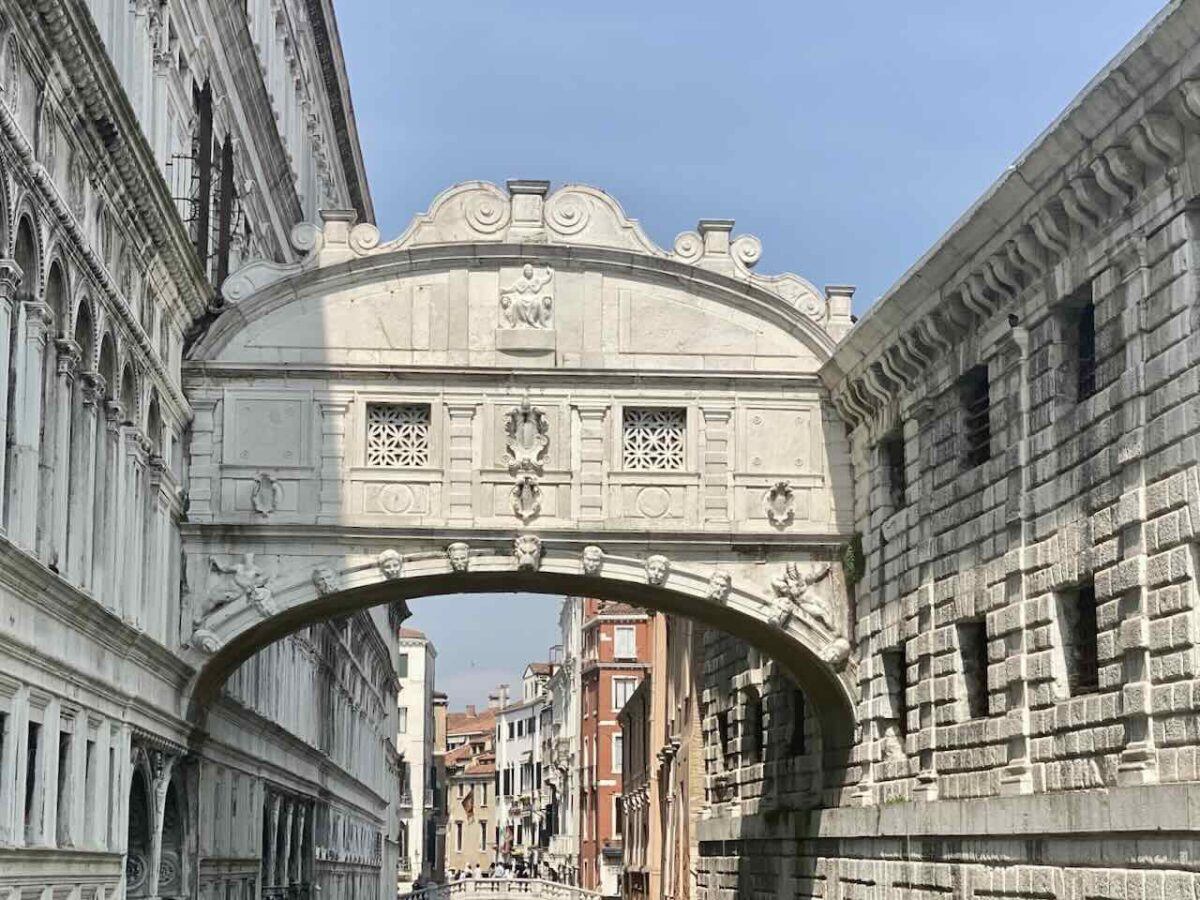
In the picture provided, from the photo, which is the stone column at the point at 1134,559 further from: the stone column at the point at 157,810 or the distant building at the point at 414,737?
the distant building at the point at 414,737

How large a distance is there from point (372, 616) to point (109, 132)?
42.6 metres

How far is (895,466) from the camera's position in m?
27.5

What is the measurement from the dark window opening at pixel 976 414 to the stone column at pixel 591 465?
4.92 metres

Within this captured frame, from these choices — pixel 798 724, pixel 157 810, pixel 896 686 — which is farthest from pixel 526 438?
pixel 798 724

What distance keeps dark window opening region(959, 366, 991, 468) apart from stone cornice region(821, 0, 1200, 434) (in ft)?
1.68

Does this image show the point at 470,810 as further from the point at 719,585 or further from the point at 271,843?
the point at 719,585

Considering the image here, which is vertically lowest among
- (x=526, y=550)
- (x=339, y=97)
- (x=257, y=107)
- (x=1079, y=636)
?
(x=1079, y=636)

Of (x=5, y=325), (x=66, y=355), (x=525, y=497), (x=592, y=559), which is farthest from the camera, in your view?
(x=525, y=497)

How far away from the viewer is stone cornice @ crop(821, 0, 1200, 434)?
60.2 feet

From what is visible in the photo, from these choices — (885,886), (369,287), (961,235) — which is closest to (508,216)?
(369,287)

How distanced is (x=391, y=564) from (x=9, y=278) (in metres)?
9.84

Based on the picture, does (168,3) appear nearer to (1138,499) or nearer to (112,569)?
(112,569)

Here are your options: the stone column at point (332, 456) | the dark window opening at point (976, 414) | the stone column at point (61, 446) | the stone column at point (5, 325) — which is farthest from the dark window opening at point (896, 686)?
the stone column at point (5, 325)

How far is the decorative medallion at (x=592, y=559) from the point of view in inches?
1095
